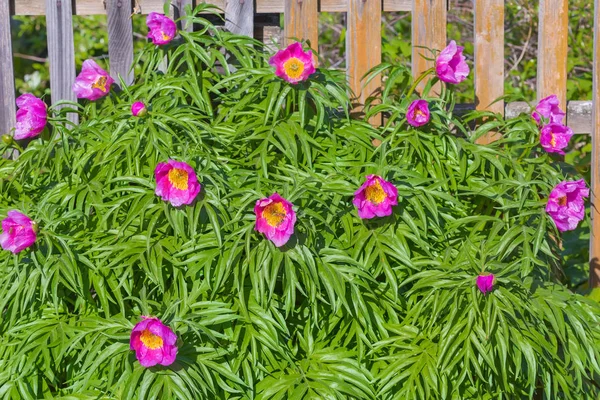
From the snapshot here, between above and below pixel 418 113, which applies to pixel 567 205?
below

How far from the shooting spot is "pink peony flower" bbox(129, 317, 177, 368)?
2391 millimetres

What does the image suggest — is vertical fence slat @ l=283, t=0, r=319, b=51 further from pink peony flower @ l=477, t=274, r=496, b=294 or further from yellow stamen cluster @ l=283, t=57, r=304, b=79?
pink peony flower @ l=477, t=274, r=496, b=294

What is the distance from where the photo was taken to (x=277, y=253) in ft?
Result: 8.55

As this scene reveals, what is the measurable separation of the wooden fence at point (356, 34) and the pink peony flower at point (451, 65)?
23cm

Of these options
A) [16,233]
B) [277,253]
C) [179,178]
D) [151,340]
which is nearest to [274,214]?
[277,253]

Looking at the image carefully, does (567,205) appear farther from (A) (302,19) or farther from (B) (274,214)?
(A) (302,19)

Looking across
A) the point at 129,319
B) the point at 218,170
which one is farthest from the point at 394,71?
the point at 129,319

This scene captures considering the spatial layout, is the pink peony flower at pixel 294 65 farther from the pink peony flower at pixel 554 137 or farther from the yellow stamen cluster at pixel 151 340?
the yellow stamen cluster at pixel 151 340

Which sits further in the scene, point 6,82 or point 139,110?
point 6,82

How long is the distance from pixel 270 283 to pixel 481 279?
0.59m

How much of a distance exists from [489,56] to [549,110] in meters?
0.36

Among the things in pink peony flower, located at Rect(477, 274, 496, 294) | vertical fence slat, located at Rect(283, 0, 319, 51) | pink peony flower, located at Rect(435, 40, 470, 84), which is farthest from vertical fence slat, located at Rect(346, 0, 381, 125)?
pink peony flower, located at Rect(477, 274, 496, 294)

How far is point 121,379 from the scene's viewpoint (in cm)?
248

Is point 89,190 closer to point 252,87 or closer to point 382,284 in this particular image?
point 252,87
